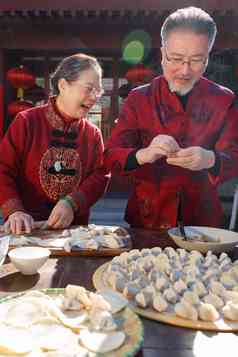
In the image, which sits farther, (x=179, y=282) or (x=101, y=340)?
(x=179, y=282)

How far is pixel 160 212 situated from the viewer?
218 cm

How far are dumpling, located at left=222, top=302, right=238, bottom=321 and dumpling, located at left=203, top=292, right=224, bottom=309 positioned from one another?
3 centimetres

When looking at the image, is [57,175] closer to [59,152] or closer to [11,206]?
[59,152]

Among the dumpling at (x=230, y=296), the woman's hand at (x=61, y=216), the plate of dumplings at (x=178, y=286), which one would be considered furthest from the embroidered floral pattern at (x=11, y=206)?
the dumpling at (x=230, y=296)

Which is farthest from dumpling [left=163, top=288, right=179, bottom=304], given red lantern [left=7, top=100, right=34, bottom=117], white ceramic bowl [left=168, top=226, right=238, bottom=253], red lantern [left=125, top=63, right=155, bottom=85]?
red lantern [left=7, top=100, right=34, bottom=117]

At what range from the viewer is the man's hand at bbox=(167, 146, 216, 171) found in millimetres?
1853

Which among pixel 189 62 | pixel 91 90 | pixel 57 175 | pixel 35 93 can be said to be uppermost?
pixel 35 93

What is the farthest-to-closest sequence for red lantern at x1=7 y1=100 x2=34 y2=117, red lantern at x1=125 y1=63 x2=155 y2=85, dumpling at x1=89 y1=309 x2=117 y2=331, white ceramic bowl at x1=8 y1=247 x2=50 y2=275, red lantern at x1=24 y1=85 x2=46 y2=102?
1. red lantern at x1=24 y1=85 x2=46 y2=102
2. red lantern at x1=7 y1=100 x2=34 y2=117
3. red lantern at x1=125 y1=63 x2=155 y2=85
4. white ceramic bowl at x1=8 y1=247 x2=50 y2=275
5. dumpling at x1=89 y1=309 x2=117 y2=331

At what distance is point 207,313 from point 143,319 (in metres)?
0.17

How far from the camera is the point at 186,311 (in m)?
1.12

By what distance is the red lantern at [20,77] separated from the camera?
6621 mm

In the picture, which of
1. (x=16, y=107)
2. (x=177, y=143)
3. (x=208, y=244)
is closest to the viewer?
(x=208, y=244)

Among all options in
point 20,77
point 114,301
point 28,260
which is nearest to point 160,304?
point 114,301

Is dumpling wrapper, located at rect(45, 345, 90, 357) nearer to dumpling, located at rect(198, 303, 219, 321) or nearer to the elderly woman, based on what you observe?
dumpling, located at rect(198, 303, 219, 321)
